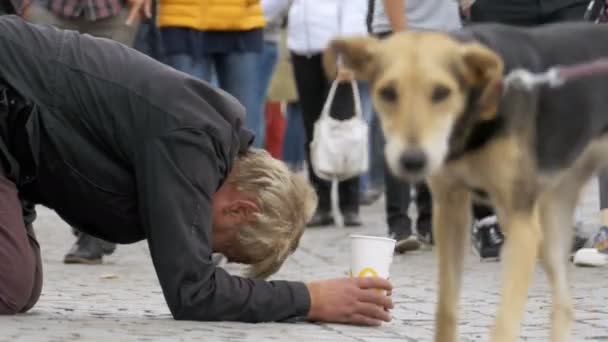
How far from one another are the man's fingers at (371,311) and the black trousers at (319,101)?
4.64m

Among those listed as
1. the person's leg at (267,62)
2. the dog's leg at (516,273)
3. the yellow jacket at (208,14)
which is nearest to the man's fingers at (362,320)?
the dog's leg at (516,273)

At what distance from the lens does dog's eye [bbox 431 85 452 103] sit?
370 cm

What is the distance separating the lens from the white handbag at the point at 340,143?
31.0 feet

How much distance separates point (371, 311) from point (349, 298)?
0.09m

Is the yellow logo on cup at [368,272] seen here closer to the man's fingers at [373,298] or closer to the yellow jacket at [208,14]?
the man's fingers at [373,298]

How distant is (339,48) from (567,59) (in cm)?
68

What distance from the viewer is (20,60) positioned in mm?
5164

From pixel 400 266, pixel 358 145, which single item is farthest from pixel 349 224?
pixel 400 266

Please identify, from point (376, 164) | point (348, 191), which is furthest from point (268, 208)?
point (376, 164)

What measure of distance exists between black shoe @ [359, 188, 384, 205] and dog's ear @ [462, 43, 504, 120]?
9.03 m

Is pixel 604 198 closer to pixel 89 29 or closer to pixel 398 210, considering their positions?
pixel 398 210

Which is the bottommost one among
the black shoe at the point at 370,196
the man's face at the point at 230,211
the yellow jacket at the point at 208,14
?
the black shoe at the point at 370,196

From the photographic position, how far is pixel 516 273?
13.1ft

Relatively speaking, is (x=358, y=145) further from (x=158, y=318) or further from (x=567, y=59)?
(x=567, y=59)
